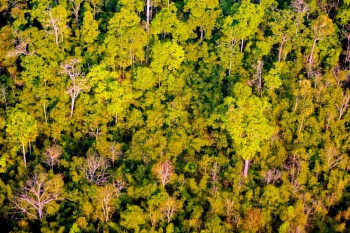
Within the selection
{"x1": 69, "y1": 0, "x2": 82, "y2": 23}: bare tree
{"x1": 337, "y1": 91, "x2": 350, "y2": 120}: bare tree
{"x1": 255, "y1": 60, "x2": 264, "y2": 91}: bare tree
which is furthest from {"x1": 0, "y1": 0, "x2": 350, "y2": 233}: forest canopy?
{"x1": 255, "y1": 60, "x2": 264, "y2": 91}: bare tree

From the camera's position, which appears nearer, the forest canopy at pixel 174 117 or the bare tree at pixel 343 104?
the forest canopy at pixel 174 117

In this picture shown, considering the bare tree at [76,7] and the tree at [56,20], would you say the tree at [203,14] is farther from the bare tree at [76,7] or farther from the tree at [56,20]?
the tree at [56,20]

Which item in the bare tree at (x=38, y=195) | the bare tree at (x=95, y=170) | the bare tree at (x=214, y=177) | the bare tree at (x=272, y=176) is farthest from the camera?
the bare tree at (x=272, y=176)

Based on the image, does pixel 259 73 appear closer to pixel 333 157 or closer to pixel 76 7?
pixel 333 157

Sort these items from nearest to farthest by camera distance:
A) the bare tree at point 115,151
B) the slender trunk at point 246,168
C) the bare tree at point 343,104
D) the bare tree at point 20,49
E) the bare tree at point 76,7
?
the slender trunk at point 246,168
the bare tree at point 115,151
the bare tree at point 20,49
the bare tree at point 343,104
the bare tree at point 76,7

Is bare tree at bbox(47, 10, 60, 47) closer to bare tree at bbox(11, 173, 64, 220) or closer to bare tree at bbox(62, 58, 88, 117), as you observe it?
bare tree at bbox(62, 58, 88, 117)

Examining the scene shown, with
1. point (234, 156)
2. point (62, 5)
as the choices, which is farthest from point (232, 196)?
point (62, 5)

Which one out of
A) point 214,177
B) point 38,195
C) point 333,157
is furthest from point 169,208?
point 333,157

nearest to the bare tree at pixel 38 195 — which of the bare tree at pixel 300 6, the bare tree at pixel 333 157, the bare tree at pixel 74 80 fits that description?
the bare tree at pixel 74 80
